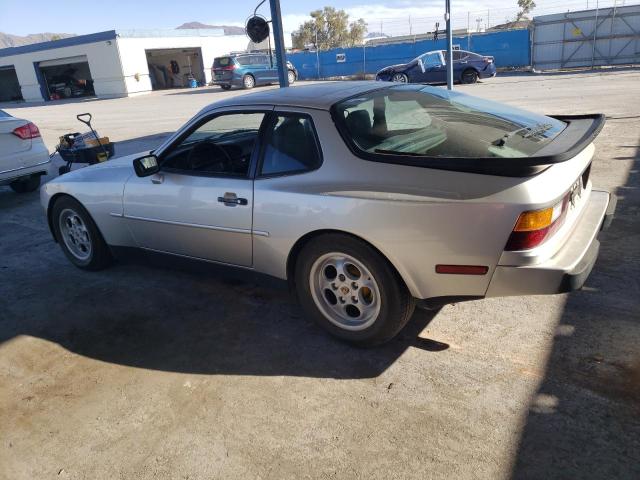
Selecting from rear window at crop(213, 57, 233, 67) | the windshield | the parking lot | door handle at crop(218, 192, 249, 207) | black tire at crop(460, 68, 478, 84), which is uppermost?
rear window at crop(213, 57, 233, 67)

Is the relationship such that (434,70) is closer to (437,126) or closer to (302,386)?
(437,126)

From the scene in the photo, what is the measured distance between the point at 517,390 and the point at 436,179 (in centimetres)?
115

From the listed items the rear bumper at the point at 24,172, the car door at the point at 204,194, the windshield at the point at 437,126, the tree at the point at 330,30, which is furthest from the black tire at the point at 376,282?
the tree at the point at 330,30

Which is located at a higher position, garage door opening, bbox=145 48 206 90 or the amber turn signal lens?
garage door opening, bbox=145 48 206 90

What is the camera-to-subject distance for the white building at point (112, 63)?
35875 millimetres

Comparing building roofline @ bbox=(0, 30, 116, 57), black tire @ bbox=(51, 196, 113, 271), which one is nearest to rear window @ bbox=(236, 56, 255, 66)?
building roofline @ bbox=(0, 30, 116, 57)

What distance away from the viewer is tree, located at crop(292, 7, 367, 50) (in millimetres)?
71750

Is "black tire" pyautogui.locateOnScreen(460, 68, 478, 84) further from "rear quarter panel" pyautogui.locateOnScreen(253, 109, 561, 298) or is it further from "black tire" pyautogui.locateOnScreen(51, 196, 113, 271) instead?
"rear quarter panel" pyautogui.locateOnScreen(253, 109, 561, 298)

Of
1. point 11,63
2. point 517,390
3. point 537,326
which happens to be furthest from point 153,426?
point 11,63

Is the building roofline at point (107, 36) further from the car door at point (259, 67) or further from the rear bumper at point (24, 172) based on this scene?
the rear bumper at point (24, 172)

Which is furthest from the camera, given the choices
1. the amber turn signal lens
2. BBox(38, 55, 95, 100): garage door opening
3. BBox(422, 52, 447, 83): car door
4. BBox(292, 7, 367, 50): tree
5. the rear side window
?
BBox(292, 7, 367, 50): tree

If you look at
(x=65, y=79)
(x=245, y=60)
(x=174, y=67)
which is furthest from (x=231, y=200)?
(x=65, y=79)

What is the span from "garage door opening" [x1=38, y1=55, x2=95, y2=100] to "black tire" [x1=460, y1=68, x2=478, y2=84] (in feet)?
91.6

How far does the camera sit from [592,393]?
260 centimetres
